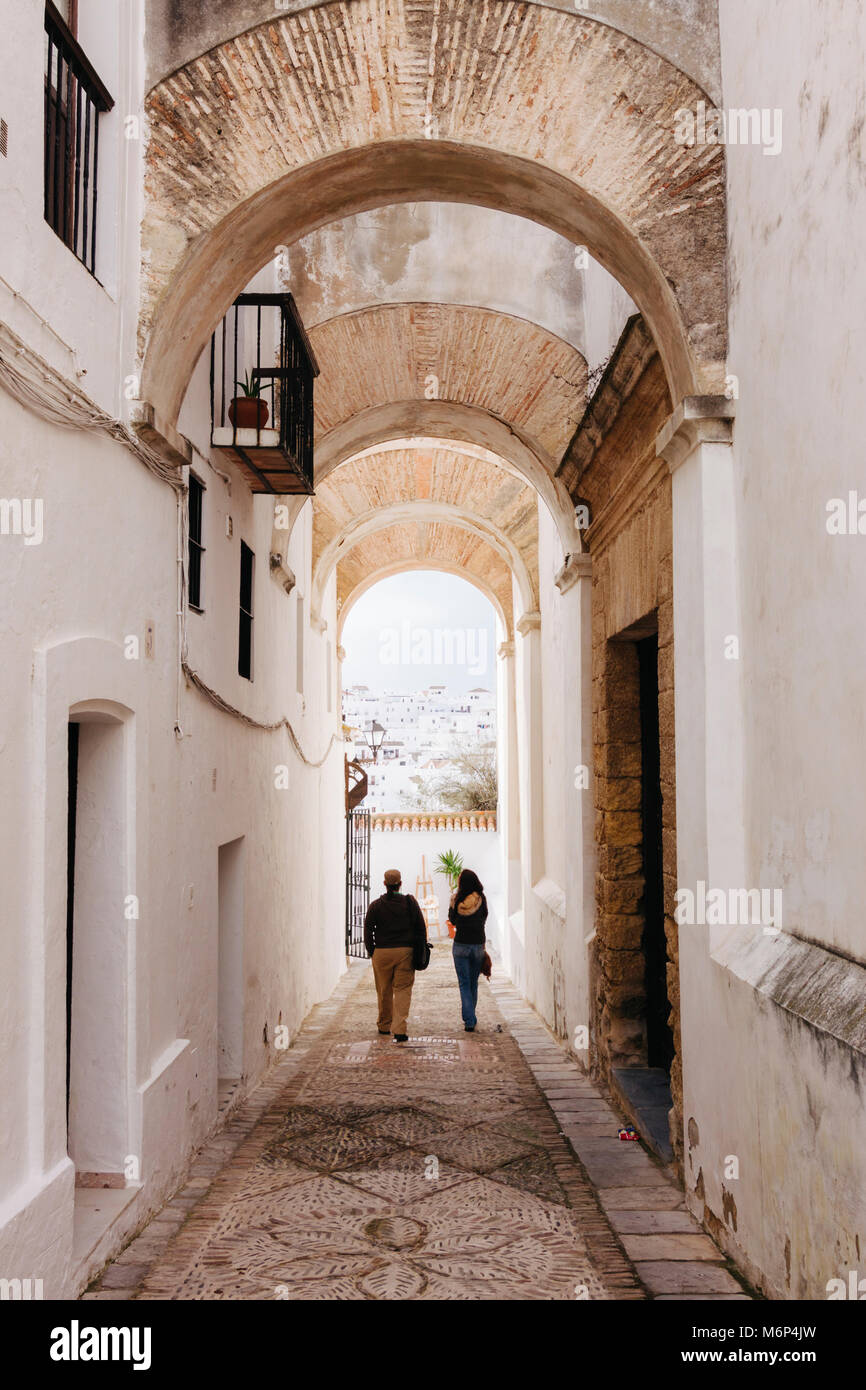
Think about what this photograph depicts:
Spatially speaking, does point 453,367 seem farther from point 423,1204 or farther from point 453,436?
point 423,1204

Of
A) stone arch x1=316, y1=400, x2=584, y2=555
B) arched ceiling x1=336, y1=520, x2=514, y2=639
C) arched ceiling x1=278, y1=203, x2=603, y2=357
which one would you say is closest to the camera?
arched ceiling x1=278, y1=203, x2=603, y2=357

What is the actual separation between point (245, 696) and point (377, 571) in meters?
9.76

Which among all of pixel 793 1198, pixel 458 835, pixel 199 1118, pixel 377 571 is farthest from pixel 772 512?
pixel 458 835

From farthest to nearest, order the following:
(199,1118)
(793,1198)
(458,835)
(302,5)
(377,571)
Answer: (458,835), (377,571), (199,1118), (302,5), (793,1198)

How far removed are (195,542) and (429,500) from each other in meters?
7.72

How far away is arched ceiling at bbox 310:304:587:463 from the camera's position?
26.7 ft

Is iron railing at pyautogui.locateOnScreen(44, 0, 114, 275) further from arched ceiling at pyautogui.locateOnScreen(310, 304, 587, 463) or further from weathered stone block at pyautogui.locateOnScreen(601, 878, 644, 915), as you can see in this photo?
weathered stone block at pyautogui.locateOnScreen(601, 878, 644, 915)

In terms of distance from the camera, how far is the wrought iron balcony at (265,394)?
21.4 feet

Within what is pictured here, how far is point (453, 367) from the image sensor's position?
8820 millimetres

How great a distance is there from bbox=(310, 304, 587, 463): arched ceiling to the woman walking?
3790 millimetres

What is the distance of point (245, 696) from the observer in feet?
24.8

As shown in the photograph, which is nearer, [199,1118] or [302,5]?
[302,5]

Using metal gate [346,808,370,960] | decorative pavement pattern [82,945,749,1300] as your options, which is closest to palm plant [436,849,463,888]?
metal gate [346,808,370,960]

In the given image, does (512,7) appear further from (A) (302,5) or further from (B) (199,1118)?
(B) (199,1118)
